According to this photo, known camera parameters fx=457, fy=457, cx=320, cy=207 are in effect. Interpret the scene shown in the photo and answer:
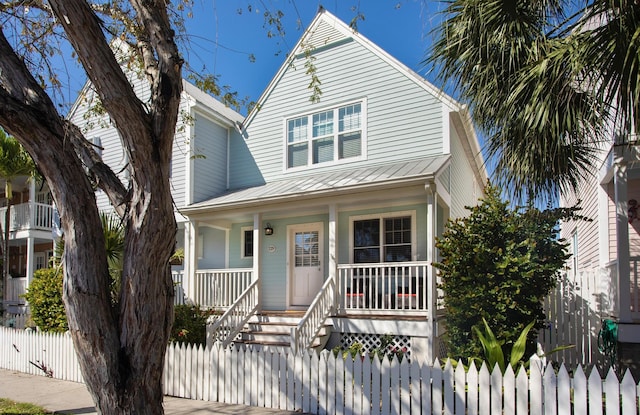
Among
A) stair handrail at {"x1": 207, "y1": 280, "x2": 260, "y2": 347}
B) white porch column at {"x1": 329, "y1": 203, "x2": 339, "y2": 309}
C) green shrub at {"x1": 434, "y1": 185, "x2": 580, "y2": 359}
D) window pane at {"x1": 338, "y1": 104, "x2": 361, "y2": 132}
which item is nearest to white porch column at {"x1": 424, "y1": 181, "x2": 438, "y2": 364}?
green shrub at {"x1": 434, "y1": 185, "x2": 580, "y2": 359}

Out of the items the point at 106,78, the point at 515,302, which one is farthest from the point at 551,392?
the point at 106,78

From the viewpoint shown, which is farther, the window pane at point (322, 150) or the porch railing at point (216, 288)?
the window pane at point (322, 150)

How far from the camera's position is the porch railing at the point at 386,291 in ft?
31.5

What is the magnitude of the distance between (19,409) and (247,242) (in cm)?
756

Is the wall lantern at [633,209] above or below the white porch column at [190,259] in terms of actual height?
above

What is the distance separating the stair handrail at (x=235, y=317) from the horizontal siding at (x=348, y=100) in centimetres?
390

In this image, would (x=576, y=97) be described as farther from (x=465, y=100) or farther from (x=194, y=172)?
(x=194, y=172)

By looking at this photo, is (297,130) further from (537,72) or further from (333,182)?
(537,72)

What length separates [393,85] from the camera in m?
12.2

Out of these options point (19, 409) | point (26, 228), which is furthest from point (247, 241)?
point (26, 228)

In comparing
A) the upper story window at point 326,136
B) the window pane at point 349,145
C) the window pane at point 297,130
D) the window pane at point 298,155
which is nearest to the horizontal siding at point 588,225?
the window pane at point 349,145

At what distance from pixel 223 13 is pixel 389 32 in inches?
93.2

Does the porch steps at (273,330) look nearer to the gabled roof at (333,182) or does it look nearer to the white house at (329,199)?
the white house at (329,199)

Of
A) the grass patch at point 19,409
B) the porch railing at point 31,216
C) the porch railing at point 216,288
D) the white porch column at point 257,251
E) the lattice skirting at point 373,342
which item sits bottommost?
the grass patch at point 19,409
